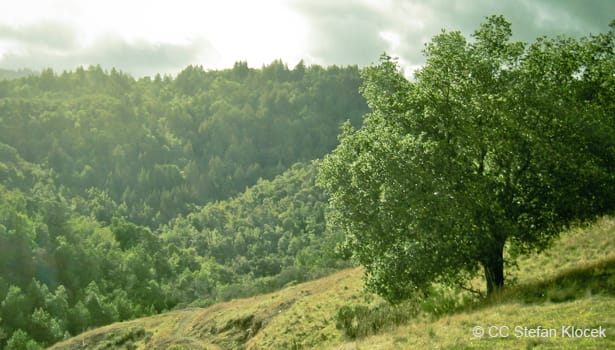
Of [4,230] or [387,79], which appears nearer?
[387,79]

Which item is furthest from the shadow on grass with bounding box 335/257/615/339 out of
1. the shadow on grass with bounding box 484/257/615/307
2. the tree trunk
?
the tree trunk

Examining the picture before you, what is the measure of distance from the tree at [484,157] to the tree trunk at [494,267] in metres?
0.06

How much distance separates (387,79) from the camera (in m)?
29.0

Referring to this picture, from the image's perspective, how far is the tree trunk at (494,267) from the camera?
2653cm

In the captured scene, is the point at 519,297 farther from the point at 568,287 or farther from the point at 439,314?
the point at 439,314

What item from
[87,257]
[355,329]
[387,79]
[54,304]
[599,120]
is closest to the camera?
[599,120]

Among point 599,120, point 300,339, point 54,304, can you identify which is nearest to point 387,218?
point 599,120

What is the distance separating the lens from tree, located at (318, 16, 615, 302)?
24.9m

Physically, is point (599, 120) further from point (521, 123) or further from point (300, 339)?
point (300, 339)

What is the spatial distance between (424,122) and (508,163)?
173 inches

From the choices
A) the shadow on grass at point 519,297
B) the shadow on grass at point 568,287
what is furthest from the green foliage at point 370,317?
the shadow on grass at point 568,287

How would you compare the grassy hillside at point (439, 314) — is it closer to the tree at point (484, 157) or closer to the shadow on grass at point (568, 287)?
the shadow on grass at point (568, 287)

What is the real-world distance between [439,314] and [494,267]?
143 inches

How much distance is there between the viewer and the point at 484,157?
2686cm
